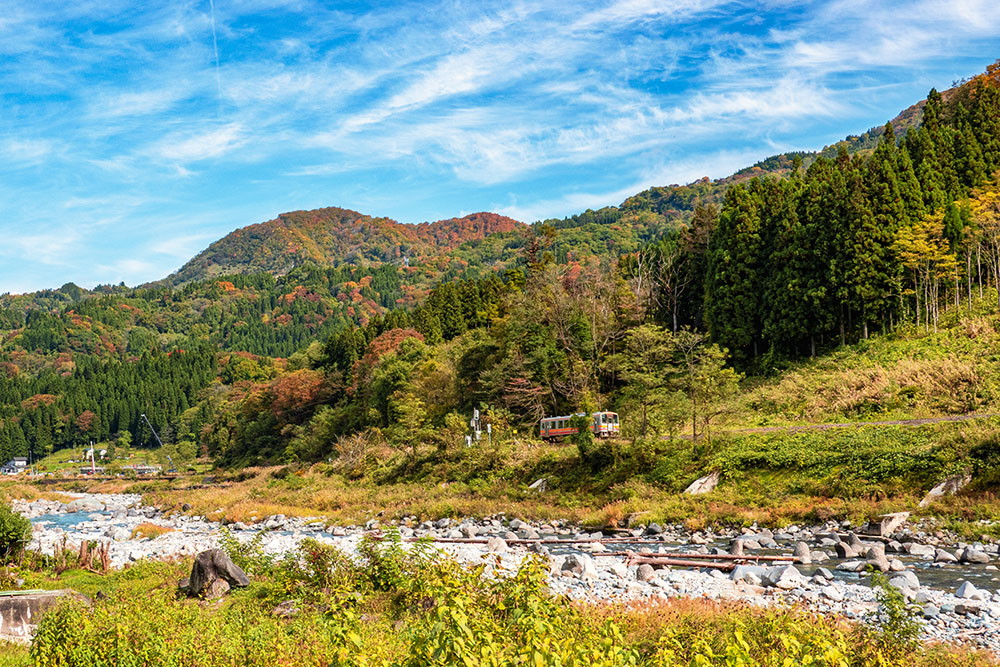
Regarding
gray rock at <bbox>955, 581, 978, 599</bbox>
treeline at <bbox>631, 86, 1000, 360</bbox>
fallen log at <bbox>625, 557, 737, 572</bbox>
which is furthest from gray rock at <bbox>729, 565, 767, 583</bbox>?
treeline at <bbox>631, 86, 1000, 360</bbox>

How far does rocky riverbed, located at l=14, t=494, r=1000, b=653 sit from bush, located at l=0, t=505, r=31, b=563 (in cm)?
221

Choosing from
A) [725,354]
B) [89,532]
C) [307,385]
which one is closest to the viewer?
[89,532]

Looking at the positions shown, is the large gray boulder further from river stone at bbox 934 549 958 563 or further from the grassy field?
river stone at bbox 934 549 958 563

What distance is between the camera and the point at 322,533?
25172 millimetres

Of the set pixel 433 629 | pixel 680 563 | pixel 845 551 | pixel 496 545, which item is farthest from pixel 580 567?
pixel 433 629

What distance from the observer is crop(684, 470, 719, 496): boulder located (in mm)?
22556

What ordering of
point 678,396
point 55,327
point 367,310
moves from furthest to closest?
point 367,310 → point 55,327 → point 678,396

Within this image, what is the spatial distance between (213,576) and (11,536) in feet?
25.6

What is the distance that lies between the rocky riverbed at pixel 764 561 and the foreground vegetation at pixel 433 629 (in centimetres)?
120

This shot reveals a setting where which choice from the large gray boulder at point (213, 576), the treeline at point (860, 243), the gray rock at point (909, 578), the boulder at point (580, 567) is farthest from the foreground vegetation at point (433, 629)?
the treeline at point (860, 243)

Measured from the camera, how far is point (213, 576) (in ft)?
42.0

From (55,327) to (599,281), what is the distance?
164011 mm

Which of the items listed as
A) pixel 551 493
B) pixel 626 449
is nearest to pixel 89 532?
pixel 551 493

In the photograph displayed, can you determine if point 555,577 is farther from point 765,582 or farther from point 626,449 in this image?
point 626,449
